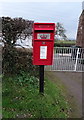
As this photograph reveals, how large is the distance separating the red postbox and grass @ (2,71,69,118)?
0.85 metres

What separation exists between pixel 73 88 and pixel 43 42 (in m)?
2.54

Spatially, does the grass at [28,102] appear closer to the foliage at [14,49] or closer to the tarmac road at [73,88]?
the tarmac road at [73,88]

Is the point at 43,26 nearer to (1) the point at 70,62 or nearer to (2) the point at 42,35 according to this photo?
(2) the point at 42,35

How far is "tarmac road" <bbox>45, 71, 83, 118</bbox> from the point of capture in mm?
4474

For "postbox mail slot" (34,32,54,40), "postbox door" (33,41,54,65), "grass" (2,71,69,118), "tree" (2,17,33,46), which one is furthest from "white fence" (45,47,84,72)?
"postbox mail slot" (34,32,54,40)

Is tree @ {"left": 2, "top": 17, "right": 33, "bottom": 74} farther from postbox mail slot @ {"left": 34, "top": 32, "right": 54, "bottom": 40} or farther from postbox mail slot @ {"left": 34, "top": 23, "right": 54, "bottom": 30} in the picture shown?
postbox mail slot @ {"left": 34, "top": 23, "right": 54, "bottom": 30}

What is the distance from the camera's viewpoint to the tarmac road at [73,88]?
14.7 feet

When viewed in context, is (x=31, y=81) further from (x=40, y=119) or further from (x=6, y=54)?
(x=40, y=119)

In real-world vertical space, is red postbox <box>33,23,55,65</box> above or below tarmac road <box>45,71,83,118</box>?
above

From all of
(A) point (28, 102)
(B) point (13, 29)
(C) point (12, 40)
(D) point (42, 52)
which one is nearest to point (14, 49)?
(C) point (12, 40)

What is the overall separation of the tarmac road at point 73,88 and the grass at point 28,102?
0.78 ft

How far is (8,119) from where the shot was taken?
3.47 m

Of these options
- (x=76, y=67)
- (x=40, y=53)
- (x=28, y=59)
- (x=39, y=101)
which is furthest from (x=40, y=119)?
(x=76, y=67)


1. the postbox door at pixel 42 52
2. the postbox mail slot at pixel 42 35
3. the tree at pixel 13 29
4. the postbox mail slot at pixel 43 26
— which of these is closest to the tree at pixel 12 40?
the tree at pixel 13 29
